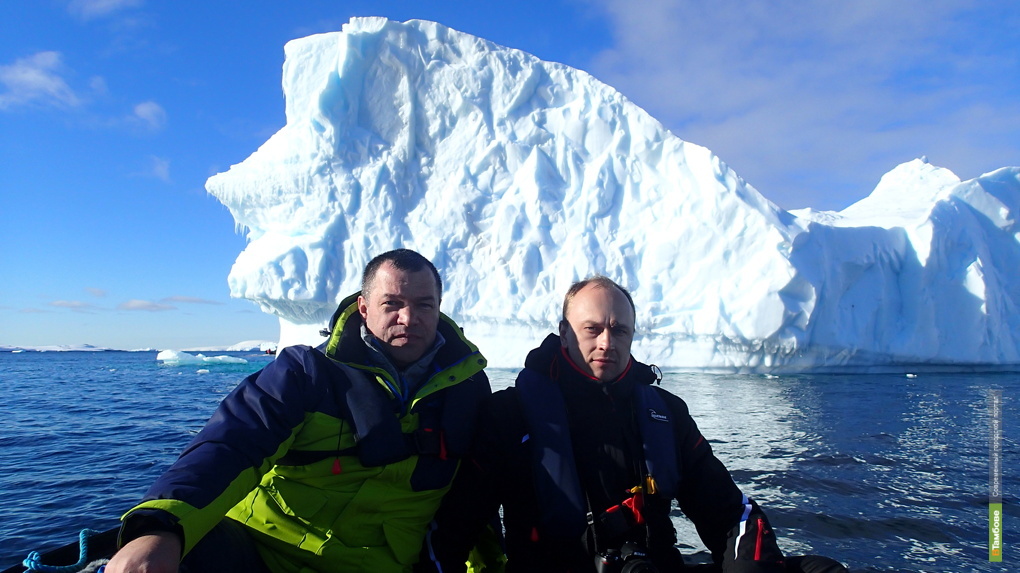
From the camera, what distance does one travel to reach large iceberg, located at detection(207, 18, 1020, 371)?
13266mm

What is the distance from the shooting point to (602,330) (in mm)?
1769

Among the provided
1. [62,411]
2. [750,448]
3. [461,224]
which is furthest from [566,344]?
[461,224]

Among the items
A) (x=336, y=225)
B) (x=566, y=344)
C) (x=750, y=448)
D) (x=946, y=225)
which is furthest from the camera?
(x=946, y=225)

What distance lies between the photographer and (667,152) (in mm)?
14188

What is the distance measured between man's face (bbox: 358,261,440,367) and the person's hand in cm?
75

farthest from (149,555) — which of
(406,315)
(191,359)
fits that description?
(191,359)

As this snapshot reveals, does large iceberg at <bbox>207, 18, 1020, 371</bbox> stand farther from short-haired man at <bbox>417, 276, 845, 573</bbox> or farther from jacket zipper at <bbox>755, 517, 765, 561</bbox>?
jacket zipper at <bbox>755, 517, 765, 561</bbox>

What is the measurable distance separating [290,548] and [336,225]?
42.6 feet

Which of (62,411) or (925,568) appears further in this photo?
(62,411)

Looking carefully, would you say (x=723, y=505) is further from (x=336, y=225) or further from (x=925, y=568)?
(x=336, y=225)

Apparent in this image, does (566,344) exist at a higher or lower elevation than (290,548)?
higher

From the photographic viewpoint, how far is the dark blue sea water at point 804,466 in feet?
10.3

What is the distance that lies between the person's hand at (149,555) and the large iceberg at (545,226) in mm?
11857

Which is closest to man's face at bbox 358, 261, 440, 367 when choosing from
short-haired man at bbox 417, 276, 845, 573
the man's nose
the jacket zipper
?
the man's nose
